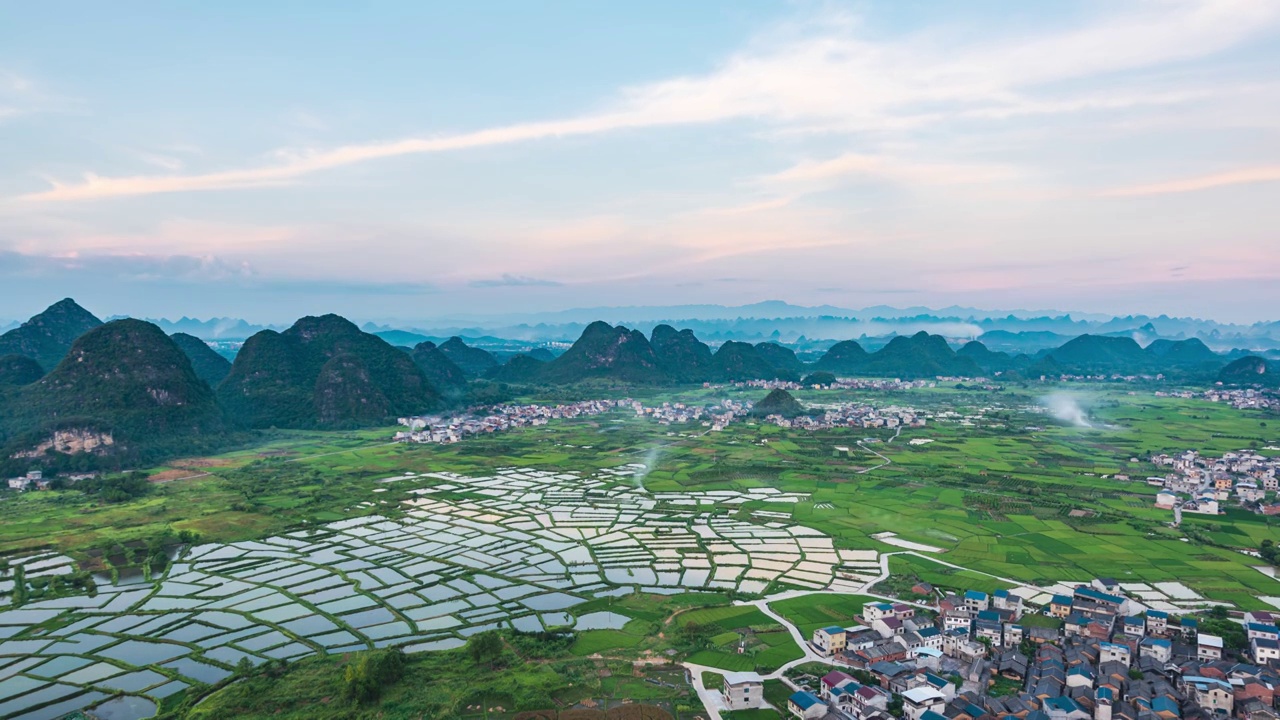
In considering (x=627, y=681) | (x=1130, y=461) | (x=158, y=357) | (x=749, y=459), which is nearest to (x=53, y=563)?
(x=627, y=681)

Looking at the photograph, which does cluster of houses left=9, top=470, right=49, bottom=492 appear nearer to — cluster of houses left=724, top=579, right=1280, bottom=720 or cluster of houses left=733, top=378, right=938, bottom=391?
cluster of houses left=724, top=579, right=1280, bottom=720

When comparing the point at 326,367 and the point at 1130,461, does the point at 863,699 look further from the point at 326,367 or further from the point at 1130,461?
the point at 326,367

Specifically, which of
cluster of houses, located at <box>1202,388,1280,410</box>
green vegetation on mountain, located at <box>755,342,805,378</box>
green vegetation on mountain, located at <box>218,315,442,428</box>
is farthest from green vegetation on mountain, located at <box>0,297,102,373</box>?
cluster of houses, located at <box>1202,388,1280,410</box>

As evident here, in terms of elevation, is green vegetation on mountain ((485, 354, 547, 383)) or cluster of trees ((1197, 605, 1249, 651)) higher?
green vegetation on mountain ((485, 354, 547, 383))

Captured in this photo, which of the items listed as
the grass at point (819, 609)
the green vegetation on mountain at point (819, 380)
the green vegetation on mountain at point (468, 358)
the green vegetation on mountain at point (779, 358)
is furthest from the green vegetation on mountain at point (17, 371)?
the green vegetation on mountain at point (779, 358)

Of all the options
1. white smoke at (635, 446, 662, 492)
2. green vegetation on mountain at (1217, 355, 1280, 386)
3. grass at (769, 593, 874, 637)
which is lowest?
white smoke at (635, 446, 662, 492)
